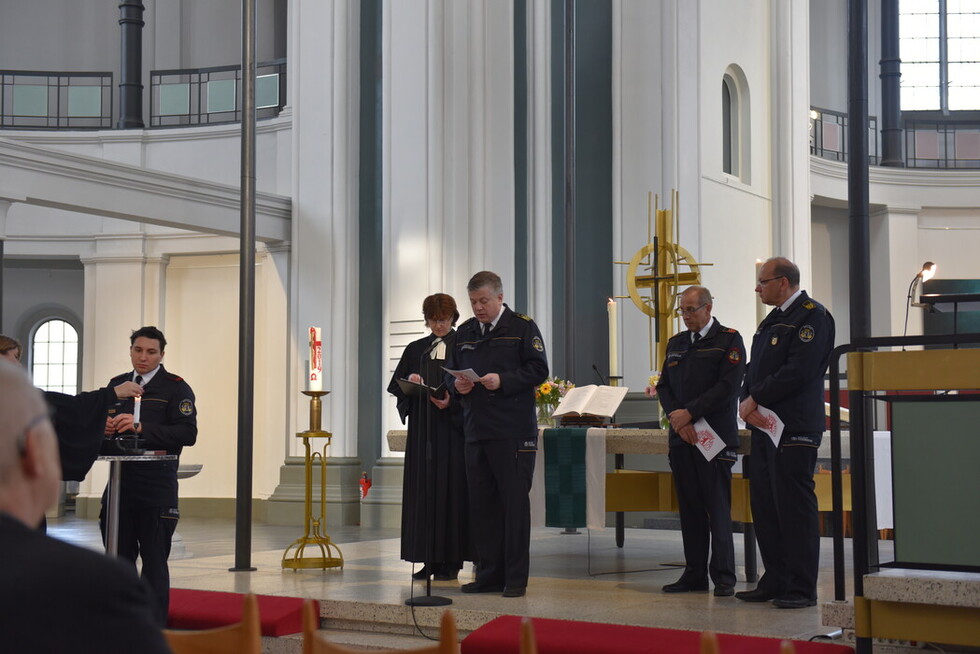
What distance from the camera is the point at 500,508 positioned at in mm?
6027

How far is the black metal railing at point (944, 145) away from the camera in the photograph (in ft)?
59.5

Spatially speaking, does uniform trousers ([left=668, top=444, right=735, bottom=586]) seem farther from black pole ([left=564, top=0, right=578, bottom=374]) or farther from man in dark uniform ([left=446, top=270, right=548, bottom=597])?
black pole ([left=564, top=0, right=578, bottom=374])

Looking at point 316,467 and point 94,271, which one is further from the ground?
point 94,271

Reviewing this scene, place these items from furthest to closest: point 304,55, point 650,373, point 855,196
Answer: point 304,55, point 650,373, point 855,196

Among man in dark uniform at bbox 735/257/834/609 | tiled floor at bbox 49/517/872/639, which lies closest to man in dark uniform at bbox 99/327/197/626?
tiled floor at bbox 49/517/872/639

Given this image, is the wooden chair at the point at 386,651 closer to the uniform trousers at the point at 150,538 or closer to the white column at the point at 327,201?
the uniform trousers at the point at 150,538

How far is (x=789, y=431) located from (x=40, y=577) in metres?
4.44

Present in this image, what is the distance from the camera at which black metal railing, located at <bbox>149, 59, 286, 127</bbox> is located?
1423 centimetres

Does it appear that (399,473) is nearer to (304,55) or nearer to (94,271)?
(304,55)

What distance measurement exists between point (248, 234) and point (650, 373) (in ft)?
15.5

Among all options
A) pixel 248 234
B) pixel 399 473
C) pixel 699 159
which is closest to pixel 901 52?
pixel 699 159

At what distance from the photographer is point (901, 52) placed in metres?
19.1

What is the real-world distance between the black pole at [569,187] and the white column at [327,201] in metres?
2.31

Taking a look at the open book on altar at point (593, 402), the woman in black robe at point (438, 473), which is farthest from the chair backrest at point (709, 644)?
the open book on altar at point (593, 402)
